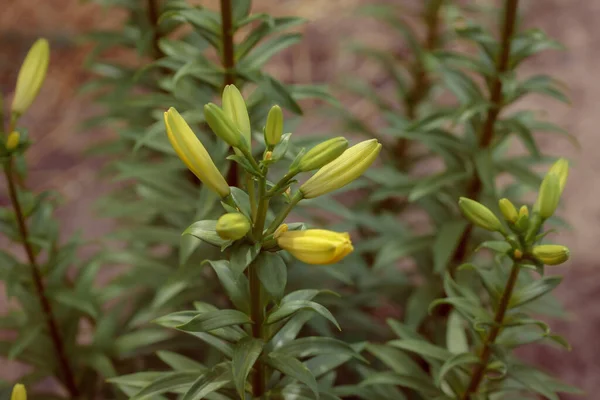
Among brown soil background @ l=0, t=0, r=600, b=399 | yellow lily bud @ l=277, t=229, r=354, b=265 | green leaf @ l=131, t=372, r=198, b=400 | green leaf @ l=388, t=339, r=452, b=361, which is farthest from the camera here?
brown soil background @ l=0, t=0, r=600, b=399

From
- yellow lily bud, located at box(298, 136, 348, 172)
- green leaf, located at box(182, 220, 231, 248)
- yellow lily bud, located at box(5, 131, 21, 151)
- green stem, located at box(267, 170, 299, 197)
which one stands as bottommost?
green leaf, located at box(182, 220, 231, 248)

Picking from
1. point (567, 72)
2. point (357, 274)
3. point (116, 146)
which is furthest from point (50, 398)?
point (567, 72)

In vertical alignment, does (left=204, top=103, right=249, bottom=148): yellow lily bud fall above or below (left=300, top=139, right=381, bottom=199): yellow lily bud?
above

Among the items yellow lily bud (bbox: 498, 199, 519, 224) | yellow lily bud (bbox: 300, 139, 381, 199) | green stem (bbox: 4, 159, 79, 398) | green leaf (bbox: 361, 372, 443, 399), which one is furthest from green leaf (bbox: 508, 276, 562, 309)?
green stem (bbox: 4, 159, 79, 398)

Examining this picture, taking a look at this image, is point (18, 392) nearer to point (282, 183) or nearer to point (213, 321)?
point (213, 321)

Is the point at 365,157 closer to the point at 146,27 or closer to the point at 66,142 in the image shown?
the point at 146,27

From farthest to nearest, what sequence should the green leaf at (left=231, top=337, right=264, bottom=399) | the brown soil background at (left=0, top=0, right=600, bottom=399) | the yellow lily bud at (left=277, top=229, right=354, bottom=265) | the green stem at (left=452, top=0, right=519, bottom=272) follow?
the brown soil background at (left=0, top=0, right=600, bottom=399) < the green stem at (left=452, top=0, right=519, bottom=272) < the green leaf at (left=231, top=337, right=264, bottom=399) < the yellow lily bud at (left=277, top=229, right=354, bottom=265)

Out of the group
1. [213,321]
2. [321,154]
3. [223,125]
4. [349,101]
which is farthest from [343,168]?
[349,101]

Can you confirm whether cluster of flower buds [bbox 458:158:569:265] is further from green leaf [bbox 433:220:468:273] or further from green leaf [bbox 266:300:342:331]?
green leaf [bbox 433:220:468:273]
